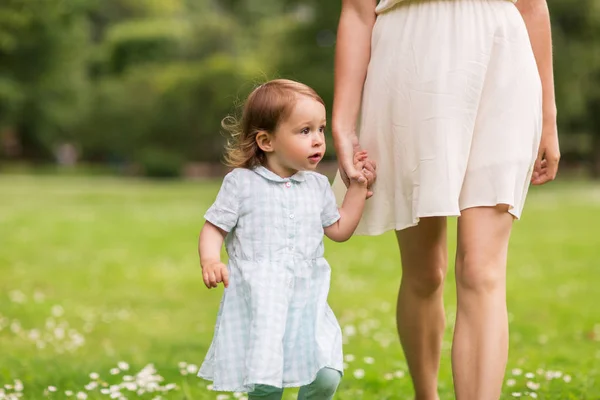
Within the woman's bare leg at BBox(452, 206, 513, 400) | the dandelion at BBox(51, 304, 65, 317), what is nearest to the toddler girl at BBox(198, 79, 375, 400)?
the woman's bare leg at BBox(452, 206, 513, 400)

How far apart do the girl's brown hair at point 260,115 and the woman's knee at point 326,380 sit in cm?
78

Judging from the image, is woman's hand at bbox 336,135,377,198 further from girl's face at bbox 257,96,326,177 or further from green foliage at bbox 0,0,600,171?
green foliage at bbox 0,0,600,171

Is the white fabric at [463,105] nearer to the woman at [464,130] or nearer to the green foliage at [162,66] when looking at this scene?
the woman at [464,130]

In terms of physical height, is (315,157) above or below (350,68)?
below

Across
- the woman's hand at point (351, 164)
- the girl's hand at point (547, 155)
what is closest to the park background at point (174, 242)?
the woman's hand at point (351, 164)

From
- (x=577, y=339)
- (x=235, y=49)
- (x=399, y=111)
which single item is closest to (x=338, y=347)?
(x=399, y=111)

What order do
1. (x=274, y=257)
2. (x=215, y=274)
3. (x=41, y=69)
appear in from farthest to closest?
(x=41, y=69) → (x=274, y=257) → (x=215, y=274)

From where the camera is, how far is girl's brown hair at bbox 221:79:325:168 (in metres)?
3.35

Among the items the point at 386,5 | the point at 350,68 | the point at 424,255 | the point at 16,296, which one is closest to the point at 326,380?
the point at 424,255

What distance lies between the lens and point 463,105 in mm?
3484

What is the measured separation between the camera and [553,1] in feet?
120

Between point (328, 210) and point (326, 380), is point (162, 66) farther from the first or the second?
point (326, 380)

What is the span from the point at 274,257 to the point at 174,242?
36.6 ft

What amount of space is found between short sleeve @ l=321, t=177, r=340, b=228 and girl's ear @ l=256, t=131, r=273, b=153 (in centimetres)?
24
